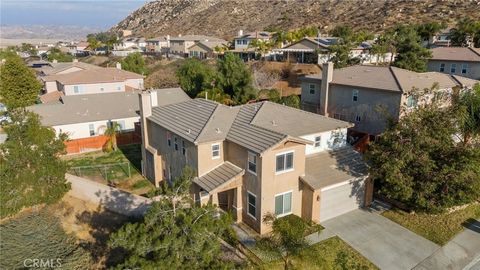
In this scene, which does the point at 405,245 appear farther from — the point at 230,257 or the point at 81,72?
the point at 81,72

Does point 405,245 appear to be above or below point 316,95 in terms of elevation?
below

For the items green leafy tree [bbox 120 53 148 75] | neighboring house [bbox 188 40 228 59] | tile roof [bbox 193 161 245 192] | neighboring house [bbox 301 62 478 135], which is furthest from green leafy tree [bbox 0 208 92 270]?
neighboring house [bbox 188 40 228 59]

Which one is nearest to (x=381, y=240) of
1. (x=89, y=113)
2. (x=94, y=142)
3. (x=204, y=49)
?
(x=94, y=142)

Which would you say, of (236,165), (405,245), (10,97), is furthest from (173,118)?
(10,97)

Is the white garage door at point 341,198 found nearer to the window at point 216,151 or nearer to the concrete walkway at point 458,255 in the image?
the concrete walkway at point 458,255

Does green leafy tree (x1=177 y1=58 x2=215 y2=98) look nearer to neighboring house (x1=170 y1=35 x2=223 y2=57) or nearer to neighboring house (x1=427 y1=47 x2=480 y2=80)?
neighboring house (x1=427 y1=47 x2=480 y2=80)
